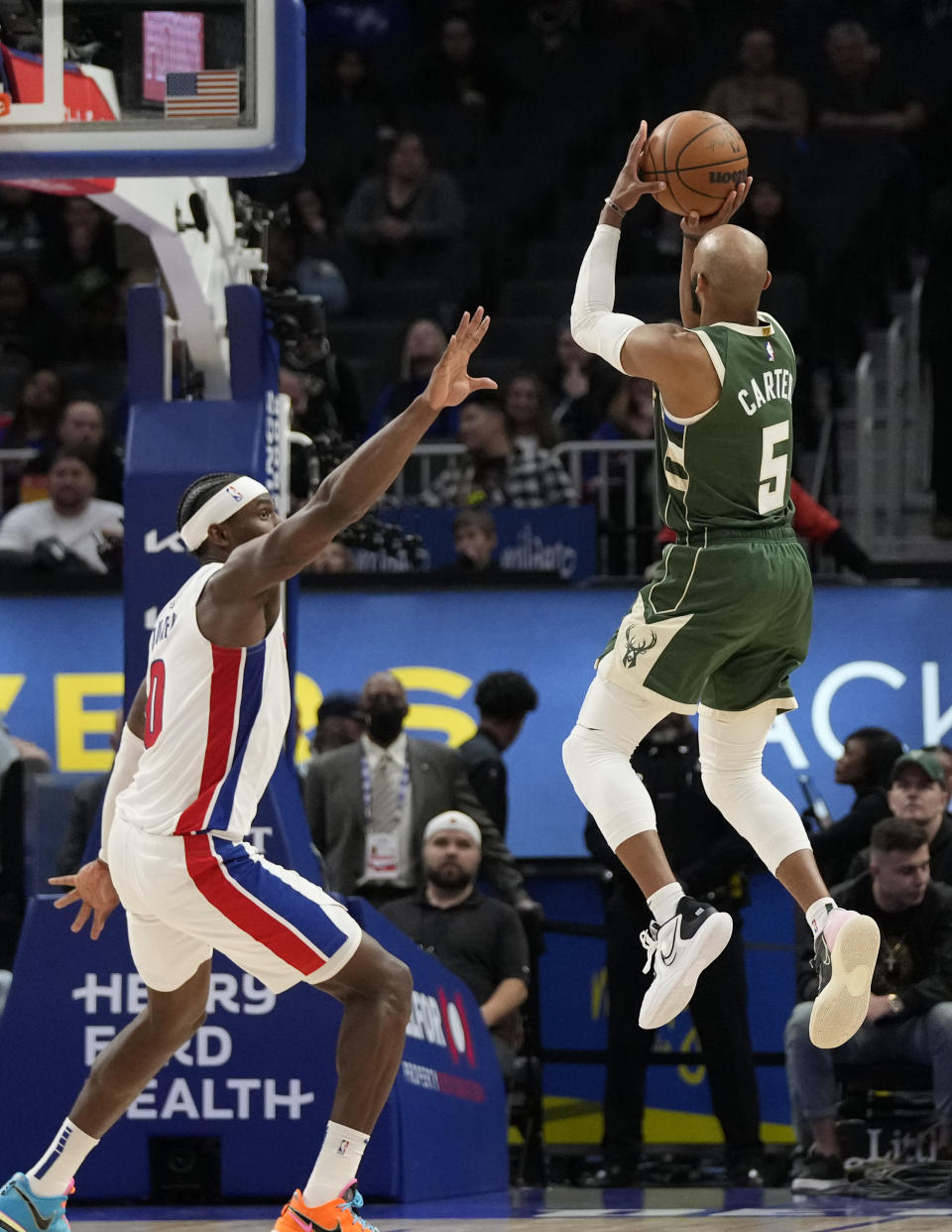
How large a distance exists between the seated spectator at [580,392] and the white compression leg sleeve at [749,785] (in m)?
7.77

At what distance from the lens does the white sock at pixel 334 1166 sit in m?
6.48

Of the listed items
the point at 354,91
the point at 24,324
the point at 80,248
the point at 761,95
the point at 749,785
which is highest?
the point at 354,91

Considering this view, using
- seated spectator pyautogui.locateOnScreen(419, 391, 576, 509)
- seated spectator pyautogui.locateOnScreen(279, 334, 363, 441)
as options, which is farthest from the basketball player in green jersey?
seated spectator pyautogui.locateOnScreen(419, 391, 576, 509)

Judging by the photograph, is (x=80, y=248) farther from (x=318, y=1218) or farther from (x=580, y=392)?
(x=318, y=1218)

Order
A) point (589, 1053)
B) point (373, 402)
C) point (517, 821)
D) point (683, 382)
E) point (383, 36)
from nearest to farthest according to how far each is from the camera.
Answer: point (683, 382)
point (589, 1053)
point (517, 821)
point (373, 402)
point (383, 36)

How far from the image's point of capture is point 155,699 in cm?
668

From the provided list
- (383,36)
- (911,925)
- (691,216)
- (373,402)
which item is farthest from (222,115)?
(383,36)

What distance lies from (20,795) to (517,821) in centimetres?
336

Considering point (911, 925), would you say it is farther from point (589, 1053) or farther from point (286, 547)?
point (286, 547)

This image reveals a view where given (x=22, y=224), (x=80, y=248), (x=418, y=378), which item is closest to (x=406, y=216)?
(x=80, y=248)

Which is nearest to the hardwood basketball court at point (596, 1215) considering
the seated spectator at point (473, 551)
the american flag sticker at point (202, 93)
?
the american flag sticker at point (202, 93)

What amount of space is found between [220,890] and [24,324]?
A: 11.1 metres

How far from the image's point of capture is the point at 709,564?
6352 millimetres

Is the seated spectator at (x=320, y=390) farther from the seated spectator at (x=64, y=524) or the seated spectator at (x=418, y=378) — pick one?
the seated spectator at (x=64, y=524)
